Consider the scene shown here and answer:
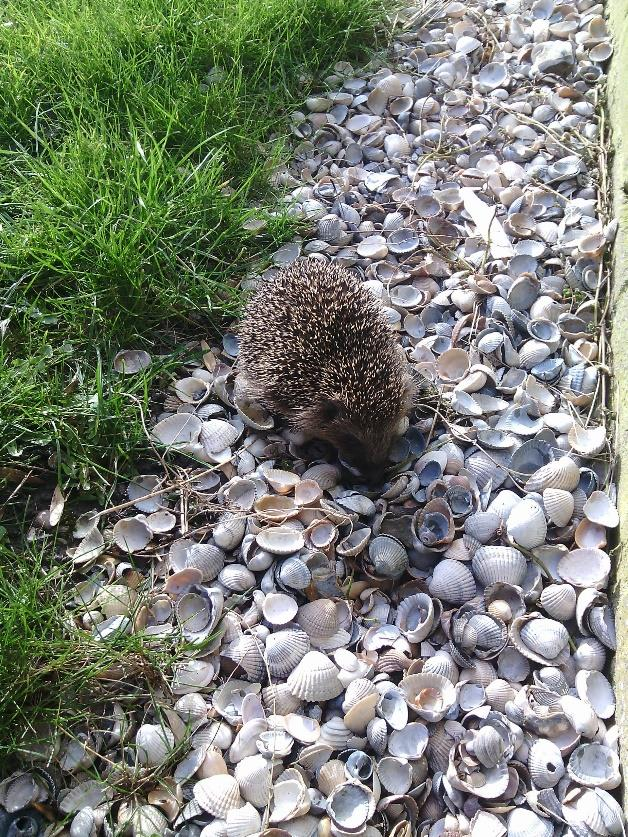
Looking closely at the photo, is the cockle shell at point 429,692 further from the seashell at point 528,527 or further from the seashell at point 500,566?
the seashell at point 528,527

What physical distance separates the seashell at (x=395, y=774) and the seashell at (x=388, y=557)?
667 millimetres

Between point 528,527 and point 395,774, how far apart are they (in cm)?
102

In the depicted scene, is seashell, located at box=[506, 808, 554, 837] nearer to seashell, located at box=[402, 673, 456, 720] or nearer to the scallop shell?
seashell, located at box=[402, 673, 456, 720]

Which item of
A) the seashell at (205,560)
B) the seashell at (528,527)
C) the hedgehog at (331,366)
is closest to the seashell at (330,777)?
the seashell at (205,560)

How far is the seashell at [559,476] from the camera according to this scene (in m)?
2.84

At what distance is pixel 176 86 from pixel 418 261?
1.69 meters

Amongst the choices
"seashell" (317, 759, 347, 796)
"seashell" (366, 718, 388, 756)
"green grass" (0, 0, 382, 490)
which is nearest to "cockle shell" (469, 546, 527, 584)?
"seashell" (366, 718, 388, 756)

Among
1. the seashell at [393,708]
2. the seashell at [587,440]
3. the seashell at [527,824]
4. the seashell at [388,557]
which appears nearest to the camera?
the seashell at [527,824]

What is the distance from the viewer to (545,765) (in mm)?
2248

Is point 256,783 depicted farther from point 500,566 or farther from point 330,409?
point 330,409

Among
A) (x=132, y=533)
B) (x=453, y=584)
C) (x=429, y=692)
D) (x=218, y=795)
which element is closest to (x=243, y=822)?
(x=218, y=795)

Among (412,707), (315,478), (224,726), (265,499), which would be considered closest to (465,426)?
(315,478)

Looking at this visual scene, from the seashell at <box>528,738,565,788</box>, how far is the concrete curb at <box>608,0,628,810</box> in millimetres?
203

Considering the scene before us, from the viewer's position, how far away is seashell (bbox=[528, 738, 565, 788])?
2234 mm
